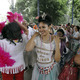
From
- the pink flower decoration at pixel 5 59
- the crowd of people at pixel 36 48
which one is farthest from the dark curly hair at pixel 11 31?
the pink flower decoration at pixel 5 59

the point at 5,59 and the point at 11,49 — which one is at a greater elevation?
the point at 11,49

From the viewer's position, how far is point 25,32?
6.09 feet

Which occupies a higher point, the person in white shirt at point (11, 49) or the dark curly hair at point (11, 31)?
the dark curly hair at point (11, 31)

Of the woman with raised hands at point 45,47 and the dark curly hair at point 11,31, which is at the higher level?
the dark curly hair at point 11,31

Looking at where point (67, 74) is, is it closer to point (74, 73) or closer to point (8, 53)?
point (74, 73)

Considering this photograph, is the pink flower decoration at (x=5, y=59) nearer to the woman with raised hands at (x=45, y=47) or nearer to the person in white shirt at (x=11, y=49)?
the person in white shirt at (x=11, y=49)

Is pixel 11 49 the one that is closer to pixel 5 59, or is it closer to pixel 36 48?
pixel 5 59

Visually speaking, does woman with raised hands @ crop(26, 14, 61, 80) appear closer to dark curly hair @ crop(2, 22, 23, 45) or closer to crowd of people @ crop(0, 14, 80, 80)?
crowd of people @ crop(0, 14, 80, 80)

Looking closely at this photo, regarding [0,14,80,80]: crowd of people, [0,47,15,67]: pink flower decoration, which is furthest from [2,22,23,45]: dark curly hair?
[0,47,15,67]: pink flower decoration

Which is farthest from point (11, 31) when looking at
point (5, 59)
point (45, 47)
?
point (45, 47)

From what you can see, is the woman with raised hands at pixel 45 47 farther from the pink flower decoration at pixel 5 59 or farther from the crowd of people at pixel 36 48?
the pink flower decoration at pixel 5 59

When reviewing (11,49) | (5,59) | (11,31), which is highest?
(11,31)

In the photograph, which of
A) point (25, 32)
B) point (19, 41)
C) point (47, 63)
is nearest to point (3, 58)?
point (19, 41)

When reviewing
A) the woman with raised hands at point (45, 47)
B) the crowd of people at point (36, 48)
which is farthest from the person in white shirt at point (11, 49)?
the woman with raised hands at point (45, 47)
